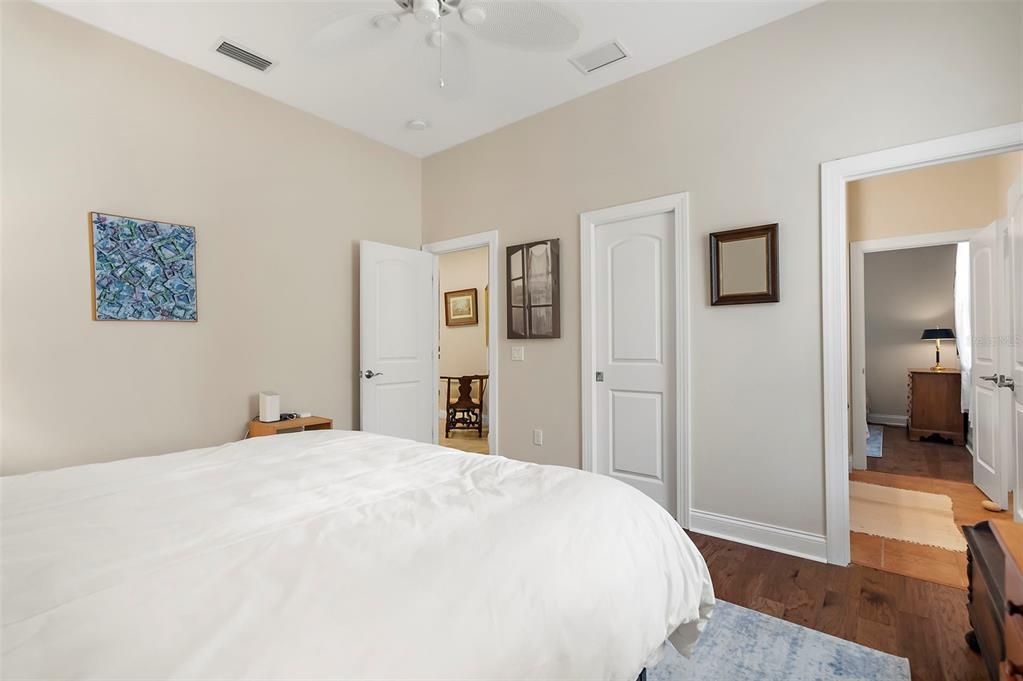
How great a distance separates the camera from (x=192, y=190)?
121 inches

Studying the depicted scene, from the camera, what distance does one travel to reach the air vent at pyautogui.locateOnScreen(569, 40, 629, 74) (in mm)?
2924

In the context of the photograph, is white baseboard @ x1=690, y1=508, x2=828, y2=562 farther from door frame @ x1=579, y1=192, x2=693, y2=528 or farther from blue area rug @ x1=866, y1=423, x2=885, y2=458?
blue area rug @ x1=866, y1=423, x2=885, y2=458

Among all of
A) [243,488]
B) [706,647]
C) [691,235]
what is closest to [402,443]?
[243,488]

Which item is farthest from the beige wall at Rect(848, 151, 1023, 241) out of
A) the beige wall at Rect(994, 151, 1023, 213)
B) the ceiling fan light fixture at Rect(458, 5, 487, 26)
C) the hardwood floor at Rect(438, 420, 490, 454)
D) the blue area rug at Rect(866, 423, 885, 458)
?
the hardwood floor at Rect(438, 420, 490, 454)

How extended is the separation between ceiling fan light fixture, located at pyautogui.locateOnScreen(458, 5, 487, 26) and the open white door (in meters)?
2.14

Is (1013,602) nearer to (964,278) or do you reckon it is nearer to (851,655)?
(851,655)

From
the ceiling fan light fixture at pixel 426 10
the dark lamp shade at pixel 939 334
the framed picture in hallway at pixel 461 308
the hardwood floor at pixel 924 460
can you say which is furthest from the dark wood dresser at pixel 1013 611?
the framed picture in hallway at pixel 461 308

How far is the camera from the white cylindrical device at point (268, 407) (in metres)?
3.22

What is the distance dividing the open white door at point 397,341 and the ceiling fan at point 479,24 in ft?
5.79

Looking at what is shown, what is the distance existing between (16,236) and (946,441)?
25.6 ft

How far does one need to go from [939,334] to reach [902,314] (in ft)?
2.07

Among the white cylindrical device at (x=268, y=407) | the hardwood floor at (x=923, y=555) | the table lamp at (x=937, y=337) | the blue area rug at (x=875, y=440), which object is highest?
the table lamp at (x=937, y=337)

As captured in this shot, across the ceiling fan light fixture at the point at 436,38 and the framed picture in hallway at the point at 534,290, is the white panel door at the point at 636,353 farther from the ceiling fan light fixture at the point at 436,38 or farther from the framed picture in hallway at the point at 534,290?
the ceiling fan light fixture at the point at 436,38

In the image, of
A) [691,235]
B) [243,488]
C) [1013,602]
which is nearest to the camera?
[1013,602]
